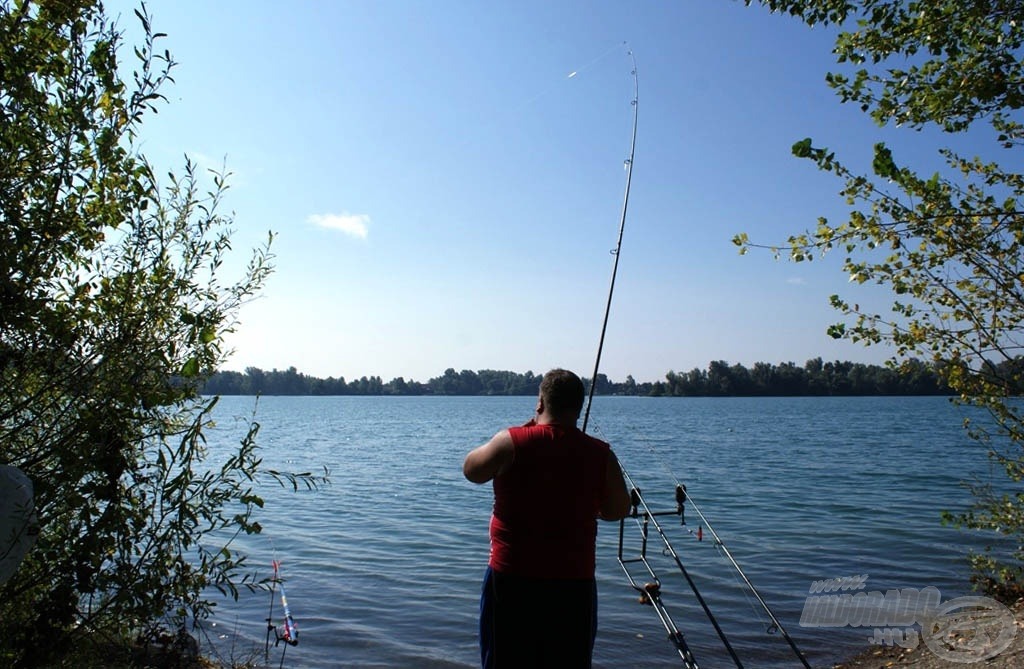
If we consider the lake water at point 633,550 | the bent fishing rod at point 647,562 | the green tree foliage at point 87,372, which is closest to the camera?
the green tree foliage at point 87,372

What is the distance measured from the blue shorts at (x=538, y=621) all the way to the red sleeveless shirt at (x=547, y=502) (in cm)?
6

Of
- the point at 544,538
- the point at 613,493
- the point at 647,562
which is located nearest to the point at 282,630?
the point at 647,562

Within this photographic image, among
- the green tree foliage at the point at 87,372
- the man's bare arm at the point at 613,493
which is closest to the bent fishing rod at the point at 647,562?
the man's bare arm at the point at 613,493

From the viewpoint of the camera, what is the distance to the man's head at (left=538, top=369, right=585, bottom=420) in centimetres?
391

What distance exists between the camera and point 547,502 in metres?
3.75

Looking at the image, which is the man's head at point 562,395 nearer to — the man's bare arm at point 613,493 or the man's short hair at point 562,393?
the man's short hair at point 562,393

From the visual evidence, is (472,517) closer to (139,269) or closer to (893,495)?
(893,495)

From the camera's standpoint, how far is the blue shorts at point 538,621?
3.78 meters

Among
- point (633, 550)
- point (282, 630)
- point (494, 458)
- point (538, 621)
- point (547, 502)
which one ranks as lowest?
point (282, 630)

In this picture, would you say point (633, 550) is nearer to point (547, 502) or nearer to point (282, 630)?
point (282, 630)

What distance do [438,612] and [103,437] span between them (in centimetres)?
826

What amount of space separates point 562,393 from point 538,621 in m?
1.14

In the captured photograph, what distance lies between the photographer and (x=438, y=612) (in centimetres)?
1109

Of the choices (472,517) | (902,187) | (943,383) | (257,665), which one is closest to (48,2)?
(902,187)
